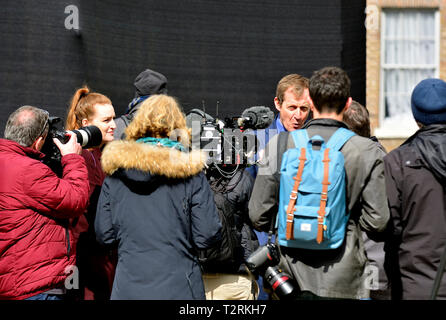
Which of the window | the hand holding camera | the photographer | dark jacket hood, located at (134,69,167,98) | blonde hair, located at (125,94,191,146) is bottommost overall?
the photographer

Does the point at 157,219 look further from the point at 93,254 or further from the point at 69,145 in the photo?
the point at 93,254

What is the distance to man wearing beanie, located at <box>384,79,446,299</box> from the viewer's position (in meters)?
2.87

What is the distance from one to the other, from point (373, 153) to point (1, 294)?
6.01 ft

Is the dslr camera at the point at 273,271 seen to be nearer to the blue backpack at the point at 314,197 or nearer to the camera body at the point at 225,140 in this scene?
the blue backpack at the point at 314,197

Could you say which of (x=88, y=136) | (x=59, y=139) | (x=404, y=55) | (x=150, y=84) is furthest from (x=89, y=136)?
Answer: (x=404, y=55)

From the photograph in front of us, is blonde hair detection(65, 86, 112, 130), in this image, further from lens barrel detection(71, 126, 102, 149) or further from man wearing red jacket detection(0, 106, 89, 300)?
man wearing red jacket detection(0, 106, 89, 300)

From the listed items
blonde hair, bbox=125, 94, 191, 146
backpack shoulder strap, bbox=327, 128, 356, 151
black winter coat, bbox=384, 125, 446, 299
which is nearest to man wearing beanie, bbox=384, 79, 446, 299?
black winter coat, bbox=384, 125, 446, 299

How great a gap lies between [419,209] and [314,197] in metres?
0.52

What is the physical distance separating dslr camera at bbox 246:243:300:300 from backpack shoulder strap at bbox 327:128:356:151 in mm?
509

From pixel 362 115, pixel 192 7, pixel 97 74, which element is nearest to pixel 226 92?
pixel 192 7

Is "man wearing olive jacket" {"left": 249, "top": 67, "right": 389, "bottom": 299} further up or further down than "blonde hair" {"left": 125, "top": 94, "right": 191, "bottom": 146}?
further down

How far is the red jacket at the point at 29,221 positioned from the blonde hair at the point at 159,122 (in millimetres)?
456

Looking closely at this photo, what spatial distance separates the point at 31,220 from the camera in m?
→ 3.15

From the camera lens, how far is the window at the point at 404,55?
9547 mm
